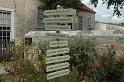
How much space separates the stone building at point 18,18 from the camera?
20.3 metres

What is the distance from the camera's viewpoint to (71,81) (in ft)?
29.7

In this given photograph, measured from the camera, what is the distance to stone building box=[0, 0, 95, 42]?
20.3m

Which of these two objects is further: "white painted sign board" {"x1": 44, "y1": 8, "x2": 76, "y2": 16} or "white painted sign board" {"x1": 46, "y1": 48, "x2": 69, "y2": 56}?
"white painted sign board" {"x1": 44, "y1": 8, "x2": 76, "y2": 16}

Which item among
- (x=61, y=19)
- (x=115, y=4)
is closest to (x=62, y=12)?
(x=61, y=19)

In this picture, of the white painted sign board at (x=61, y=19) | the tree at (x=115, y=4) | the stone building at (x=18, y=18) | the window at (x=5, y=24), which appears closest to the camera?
the white painted sign board at (x=61, y=19)

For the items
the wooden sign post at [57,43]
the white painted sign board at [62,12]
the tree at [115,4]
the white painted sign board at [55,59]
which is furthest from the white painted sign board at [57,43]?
the tree at [115,4]

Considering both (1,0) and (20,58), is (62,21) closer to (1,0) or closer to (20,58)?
(20,58)

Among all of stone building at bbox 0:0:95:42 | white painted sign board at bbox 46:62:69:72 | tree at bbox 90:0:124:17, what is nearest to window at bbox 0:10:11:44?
stone building at bbox 0:0:95:42

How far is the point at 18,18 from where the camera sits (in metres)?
21.6

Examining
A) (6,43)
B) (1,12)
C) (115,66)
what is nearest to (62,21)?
(115,66)

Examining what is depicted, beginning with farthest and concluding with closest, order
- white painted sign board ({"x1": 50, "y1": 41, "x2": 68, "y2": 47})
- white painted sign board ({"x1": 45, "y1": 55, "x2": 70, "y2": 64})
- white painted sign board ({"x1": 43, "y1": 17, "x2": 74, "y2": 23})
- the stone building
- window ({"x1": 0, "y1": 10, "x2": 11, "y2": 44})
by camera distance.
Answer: the stone building
window ({"x1": 0, "y1": 10, "x2": 11, "y2": 44})
white painted sign board ({"x1": 50, "y1": 41, "x2": 68, "y2": 47})
white painted sign board ({"x1": 43, "y1": 17, "x2": 74, "y2": 23})
white painted sign board ({"x1": 45, "y1": 55, "x2": 70, "y2": 64})

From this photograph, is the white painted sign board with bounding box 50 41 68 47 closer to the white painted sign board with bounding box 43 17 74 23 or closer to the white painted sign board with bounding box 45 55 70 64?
the white painted sign board with bounding box 45 55 70 64

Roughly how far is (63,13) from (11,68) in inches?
115

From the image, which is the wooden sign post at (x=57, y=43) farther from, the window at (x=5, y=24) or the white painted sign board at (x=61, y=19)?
the window at (x=5, y=24)
